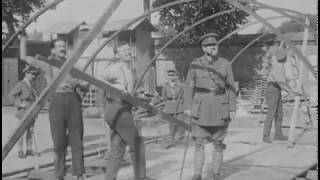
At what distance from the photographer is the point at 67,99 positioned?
6.38 m

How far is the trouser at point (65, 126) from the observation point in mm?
6348

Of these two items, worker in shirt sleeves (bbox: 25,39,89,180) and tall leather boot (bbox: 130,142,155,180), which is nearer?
tall leather boot (bbox: 130,142,155,180)

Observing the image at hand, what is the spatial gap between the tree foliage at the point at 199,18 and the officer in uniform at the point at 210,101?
51.9ft

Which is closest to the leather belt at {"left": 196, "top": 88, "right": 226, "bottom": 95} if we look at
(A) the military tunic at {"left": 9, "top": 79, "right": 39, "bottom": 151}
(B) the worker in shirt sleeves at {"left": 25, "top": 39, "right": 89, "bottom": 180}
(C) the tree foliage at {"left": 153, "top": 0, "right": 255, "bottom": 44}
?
(B) the worker in shirt sleeves at {"left": 25, "top": 39, "right": 89, "bottom": 180}

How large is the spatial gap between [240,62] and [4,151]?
19863 millimetres

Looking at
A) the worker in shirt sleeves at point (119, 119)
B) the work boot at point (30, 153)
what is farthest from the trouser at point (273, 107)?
the worker in shirt sleeves at point (119, 119)

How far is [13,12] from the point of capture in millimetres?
28234

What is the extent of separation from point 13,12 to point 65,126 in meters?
23.2

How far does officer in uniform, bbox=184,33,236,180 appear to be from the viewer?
633 cm

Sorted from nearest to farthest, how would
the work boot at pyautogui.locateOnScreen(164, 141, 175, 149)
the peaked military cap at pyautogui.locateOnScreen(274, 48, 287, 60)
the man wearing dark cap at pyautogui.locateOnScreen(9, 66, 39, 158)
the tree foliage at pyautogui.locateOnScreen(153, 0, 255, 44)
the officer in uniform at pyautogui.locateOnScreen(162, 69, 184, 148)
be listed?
the man wearing dark cap at pyautogui.locateOnScreen(9, 66, 39, 158) < the work boot at pyautogui.locateOnScreen(164, 141, 175, 149) < the peaked military cap at pyautogui.locateOnScreen(274, 48, 287, 60) < the officer in uniform at pyautogui.locateOnScreen(162, 69, 184, 148) < the tree foliage at pyautogui.locateOnScreen(153, 0, 255, 44)

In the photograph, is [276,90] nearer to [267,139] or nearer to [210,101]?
[267,139]

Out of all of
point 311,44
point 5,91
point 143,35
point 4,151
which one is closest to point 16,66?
point 5,91

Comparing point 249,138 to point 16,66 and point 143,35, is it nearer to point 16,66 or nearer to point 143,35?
point 143,35

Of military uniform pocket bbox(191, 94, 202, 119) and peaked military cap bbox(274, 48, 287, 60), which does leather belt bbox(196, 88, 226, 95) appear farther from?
peaked military cap bbox(274, 48, 287, 60)
